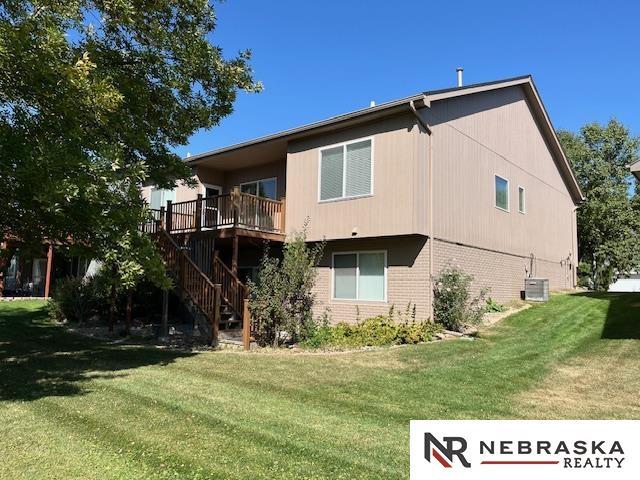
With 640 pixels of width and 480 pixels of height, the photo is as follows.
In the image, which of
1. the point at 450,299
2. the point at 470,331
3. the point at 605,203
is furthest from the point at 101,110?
the point at 605,203

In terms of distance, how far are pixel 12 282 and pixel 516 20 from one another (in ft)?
96.4

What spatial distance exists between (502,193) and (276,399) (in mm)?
12952

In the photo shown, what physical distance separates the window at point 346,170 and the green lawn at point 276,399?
15.8ft

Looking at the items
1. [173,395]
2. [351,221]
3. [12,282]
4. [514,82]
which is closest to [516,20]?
[514,82]

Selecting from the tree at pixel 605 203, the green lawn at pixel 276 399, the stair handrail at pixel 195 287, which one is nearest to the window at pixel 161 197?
the stair handrail at pixel 195 287

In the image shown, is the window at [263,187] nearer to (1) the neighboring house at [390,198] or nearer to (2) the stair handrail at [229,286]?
(1) the neighboring house at [390,198]

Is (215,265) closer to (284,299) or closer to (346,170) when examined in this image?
(284,299)

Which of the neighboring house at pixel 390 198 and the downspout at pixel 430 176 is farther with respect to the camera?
the neighboring house at pixel 390 198

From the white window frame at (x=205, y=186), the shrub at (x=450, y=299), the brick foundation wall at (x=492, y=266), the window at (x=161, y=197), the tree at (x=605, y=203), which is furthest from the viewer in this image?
the tree at (x=605, y=203)

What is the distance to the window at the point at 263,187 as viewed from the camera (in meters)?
17.6

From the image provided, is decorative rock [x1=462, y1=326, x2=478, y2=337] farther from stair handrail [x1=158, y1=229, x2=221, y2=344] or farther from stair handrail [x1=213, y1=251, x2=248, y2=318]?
stair handrail [x1=158, y1=229, x2=221, y2=344]

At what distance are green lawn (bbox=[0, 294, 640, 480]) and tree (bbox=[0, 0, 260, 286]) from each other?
7.61 ft

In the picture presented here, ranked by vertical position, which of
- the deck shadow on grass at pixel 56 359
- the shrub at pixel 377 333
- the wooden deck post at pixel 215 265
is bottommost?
the deck shadow on grass at pixel 56 359

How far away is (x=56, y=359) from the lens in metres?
10.1
